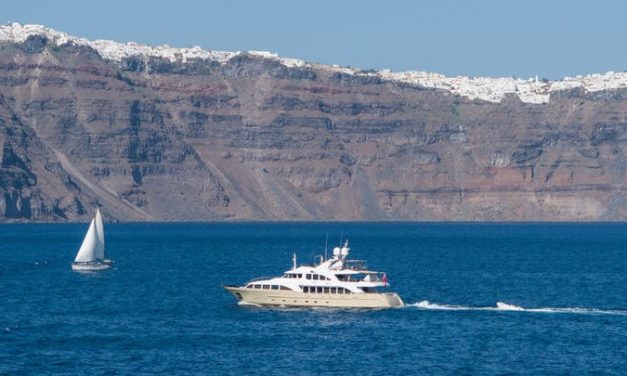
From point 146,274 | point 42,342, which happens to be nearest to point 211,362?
point 42,342

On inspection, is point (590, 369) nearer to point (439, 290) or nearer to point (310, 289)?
point (310, 289)

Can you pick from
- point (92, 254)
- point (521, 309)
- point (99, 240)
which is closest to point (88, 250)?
point (92, 254)

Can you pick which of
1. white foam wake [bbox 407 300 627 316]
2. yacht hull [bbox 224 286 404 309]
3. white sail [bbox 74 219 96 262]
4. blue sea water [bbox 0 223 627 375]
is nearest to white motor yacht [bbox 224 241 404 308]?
yacht hull [bbox 224 286 404 309]

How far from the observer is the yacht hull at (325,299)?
9706 centimetres

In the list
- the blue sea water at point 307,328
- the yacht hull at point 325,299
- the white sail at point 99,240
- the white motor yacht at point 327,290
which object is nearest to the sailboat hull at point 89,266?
the blue sea water at point 307,328

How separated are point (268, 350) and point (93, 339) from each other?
10193 mm

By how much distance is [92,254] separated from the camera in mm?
144875

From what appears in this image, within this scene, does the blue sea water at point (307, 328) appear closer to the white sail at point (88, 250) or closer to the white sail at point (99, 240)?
the white sail at point (88, 250)

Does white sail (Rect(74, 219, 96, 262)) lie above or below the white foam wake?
above

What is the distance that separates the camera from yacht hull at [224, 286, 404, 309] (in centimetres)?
9706

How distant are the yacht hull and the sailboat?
4674cm

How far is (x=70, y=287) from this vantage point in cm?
12088

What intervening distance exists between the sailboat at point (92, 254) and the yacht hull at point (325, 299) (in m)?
46.7

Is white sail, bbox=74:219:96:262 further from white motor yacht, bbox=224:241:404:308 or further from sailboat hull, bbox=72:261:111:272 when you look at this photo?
white motor yacht, bbox=224:241:404:308
